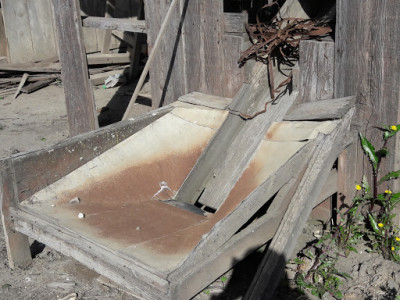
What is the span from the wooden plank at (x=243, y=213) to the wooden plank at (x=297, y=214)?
0.08 meters

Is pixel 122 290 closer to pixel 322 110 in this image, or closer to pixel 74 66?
pixel 322 110

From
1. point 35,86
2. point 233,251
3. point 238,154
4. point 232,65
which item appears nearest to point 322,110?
point 238,154

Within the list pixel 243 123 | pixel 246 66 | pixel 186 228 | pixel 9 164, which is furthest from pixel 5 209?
pixel 246 66

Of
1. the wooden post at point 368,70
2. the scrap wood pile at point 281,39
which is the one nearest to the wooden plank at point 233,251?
the wooden post at point 368,70

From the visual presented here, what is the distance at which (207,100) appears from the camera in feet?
16.0

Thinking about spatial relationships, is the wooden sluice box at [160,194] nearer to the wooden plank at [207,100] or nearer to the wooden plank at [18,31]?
the wooden plank at [207,100]

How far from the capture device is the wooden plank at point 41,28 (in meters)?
9.89

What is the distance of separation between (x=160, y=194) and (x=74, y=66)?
2.06m

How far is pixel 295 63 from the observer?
4.64 m

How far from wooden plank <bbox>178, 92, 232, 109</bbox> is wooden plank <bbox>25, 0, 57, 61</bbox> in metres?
5.81

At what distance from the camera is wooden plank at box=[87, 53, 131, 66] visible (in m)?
9.64

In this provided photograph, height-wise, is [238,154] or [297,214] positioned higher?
[238,154]

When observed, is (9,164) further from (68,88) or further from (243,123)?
(68,88)

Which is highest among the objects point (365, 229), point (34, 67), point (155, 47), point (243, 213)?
point (155, 47)
